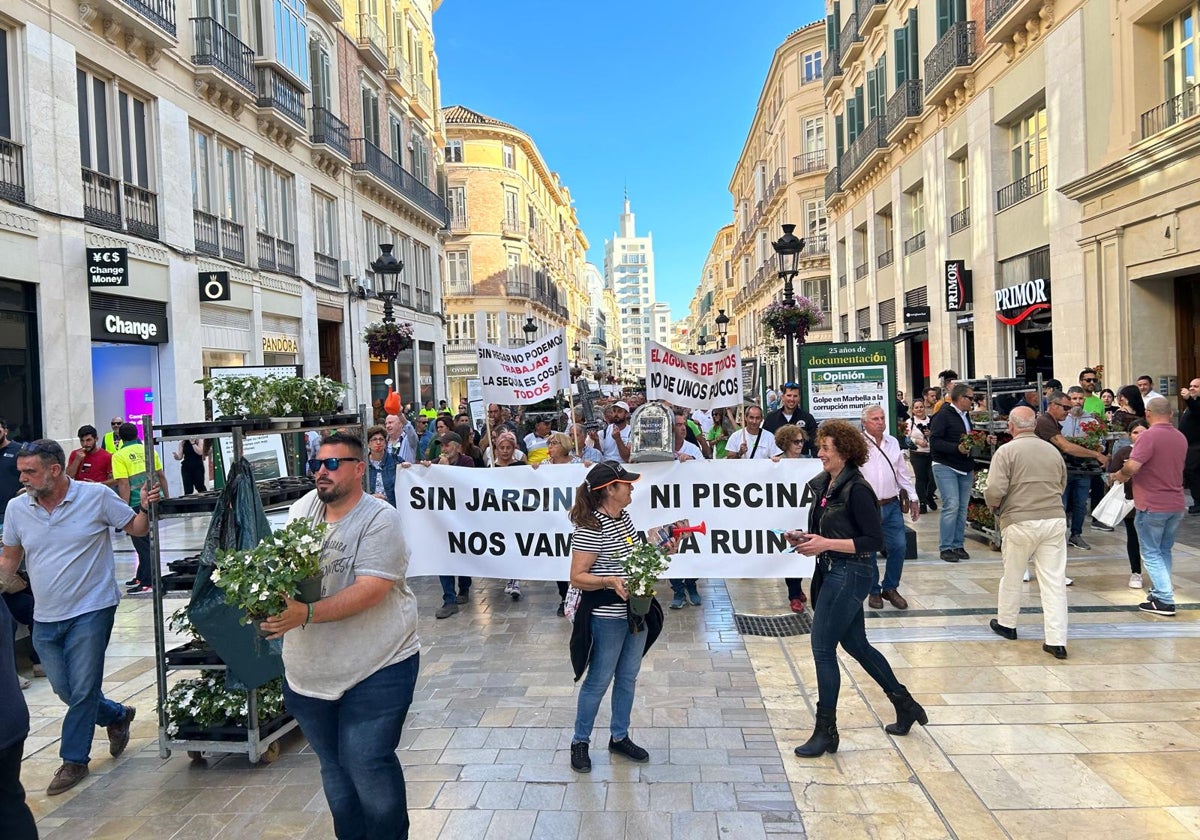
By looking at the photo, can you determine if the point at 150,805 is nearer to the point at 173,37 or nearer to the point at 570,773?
the point at 570,773

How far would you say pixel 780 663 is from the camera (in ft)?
21.6

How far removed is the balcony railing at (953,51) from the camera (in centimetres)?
2153

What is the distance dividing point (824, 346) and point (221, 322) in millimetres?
13908

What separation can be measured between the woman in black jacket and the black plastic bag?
3054 mm

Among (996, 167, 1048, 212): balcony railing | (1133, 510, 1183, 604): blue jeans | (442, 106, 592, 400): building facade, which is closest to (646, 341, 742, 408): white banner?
(1133, 510, 1183, 604): blue jeans

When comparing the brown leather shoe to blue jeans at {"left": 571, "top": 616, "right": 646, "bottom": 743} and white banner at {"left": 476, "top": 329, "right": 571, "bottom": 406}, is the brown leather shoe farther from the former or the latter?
white banner at {"left": 476, "top": 329, "right": 571, "bottom": 406}

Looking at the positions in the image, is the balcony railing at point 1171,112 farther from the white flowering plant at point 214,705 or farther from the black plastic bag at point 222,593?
the white flowering plant at point 214,705

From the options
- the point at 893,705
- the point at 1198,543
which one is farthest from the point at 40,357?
the point at 1198,543

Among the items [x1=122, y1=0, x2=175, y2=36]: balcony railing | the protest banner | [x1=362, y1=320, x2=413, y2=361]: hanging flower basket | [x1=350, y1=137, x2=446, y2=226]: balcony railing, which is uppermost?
[x1=350, y1=137, x2=446, y2=226]: balcony railing

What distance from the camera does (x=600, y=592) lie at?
15.5 ft

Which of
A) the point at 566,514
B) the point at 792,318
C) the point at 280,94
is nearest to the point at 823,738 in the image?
the point at 566,514

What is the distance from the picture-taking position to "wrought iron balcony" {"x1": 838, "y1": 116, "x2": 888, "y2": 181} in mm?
29062

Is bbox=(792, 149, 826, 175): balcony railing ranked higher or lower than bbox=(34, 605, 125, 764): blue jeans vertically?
higher

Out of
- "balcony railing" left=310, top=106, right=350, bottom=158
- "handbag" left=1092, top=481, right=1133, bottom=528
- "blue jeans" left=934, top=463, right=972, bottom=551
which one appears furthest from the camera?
"balcony railing" left=310, top=106, right=350, bottom=158
